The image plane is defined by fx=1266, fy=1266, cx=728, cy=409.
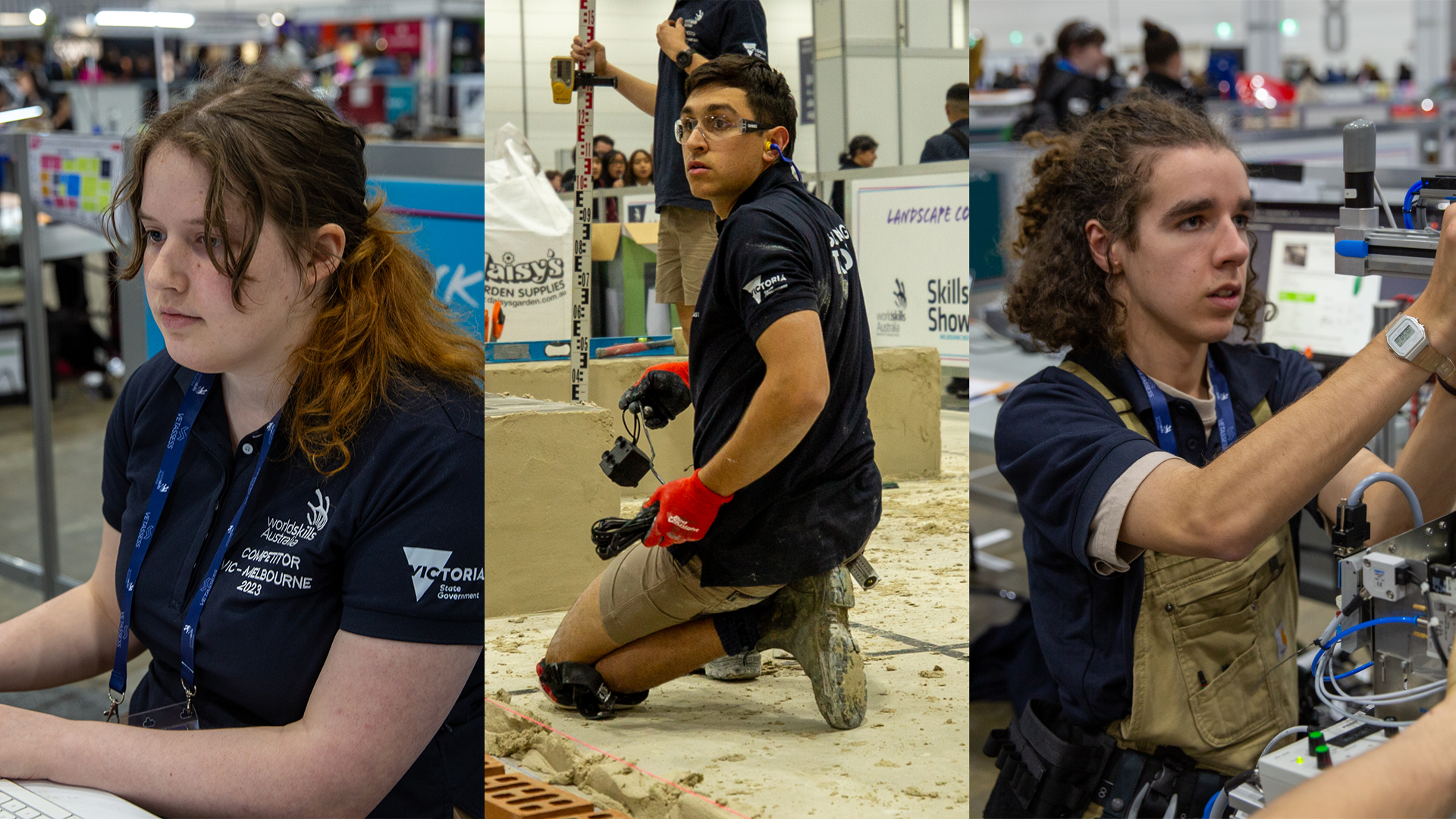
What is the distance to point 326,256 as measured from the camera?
1401mm

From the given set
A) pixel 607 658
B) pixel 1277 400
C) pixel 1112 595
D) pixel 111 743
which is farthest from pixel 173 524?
pixel 1277 400

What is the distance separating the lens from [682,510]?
1035mm

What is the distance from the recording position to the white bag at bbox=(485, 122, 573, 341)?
41.9 inches

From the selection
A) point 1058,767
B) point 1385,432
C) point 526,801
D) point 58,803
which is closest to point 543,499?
point 526,801

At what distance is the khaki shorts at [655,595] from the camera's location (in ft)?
A: 3.45

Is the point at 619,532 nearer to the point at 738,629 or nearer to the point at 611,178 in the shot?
the point at 738,629

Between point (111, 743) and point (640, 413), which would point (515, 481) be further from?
point (111, 743)

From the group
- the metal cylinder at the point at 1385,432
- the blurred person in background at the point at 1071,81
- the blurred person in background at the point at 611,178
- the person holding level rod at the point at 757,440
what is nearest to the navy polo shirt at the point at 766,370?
the person holding level rod at the point at 757,440

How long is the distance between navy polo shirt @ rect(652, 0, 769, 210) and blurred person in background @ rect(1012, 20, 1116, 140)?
4696mm

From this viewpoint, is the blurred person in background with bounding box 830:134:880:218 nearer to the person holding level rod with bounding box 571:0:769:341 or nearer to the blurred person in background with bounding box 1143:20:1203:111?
the person holding level rod with bounding box 571:0:769:341

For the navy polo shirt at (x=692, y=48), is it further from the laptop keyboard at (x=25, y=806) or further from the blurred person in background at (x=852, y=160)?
the laptop keyboard at (x=25, y=806)

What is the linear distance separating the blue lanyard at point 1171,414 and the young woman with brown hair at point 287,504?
764mm

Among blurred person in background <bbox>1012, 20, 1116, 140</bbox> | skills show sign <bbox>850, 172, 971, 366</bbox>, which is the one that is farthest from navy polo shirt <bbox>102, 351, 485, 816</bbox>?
blurred person in background <bbox>1012, 20, 1116, 140</bbox>

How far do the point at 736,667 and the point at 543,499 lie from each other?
22 cm
